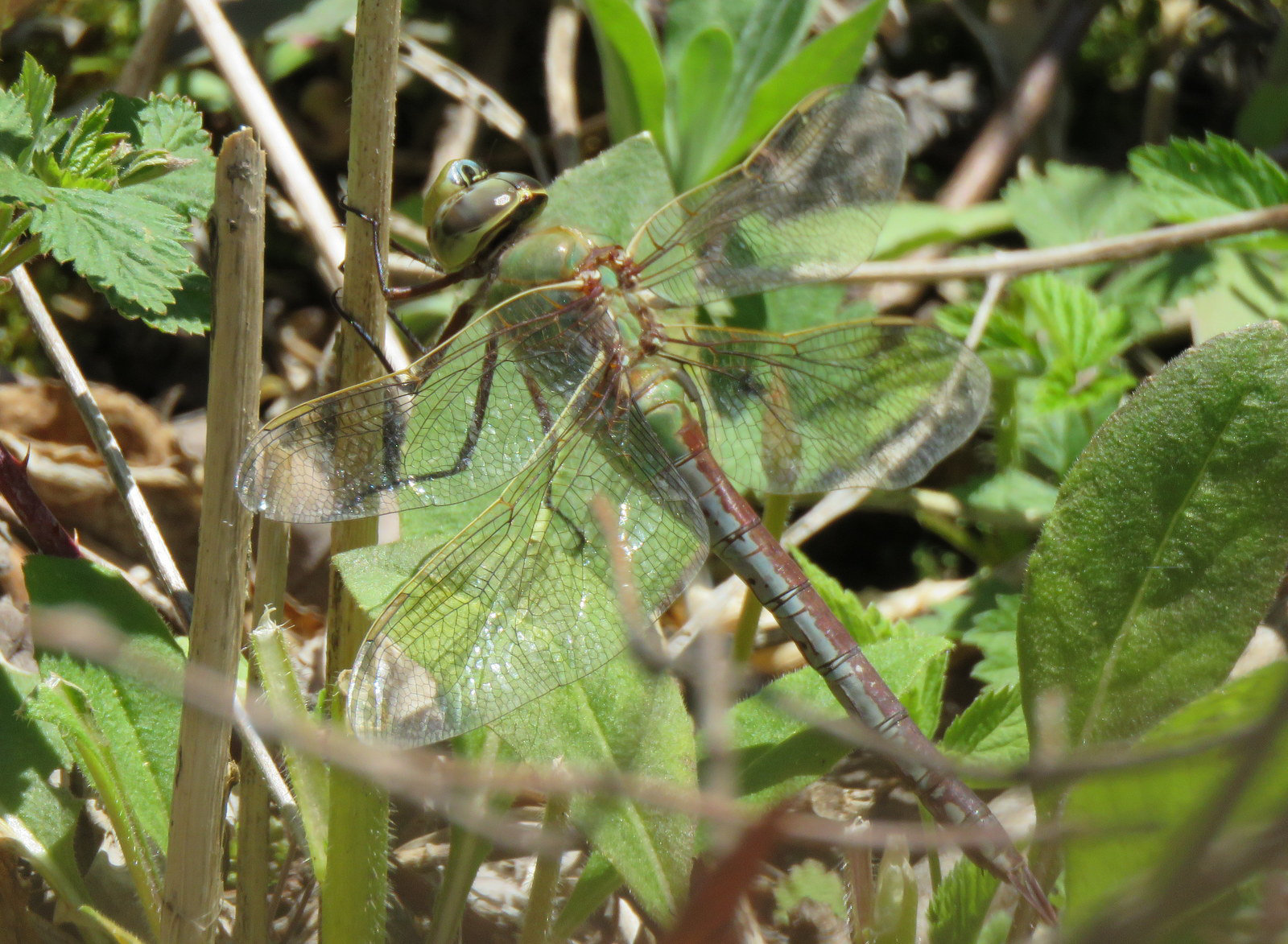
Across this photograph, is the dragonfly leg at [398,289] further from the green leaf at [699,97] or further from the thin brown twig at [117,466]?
the green leaf at [699,97]

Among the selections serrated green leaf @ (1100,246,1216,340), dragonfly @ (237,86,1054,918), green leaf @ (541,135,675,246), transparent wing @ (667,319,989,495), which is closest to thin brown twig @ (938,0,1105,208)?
serrated green leaf @ (1100,246,1216,340)

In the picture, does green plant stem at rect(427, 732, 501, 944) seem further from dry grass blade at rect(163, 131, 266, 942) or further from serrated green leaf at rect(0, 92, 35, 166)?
serrated green leaf at rect(0, 92, 35, 166)

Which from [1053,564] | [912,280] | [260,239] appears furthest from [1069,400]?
[260,239]

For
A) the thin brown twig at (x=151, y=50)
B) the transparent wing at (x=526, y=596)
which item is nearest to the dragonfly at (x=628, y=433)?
the transparent wing at (x=526, y=596)

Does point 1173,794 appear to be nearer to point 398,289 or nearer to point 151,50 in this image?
point 398,289

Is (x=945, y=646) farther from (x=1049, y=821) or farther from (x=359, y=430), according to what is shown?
(x=359, y=430)

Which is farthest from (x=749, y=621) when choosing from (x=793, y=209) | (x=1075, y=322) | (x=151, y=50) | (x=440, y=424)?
(x=151, y=50)
